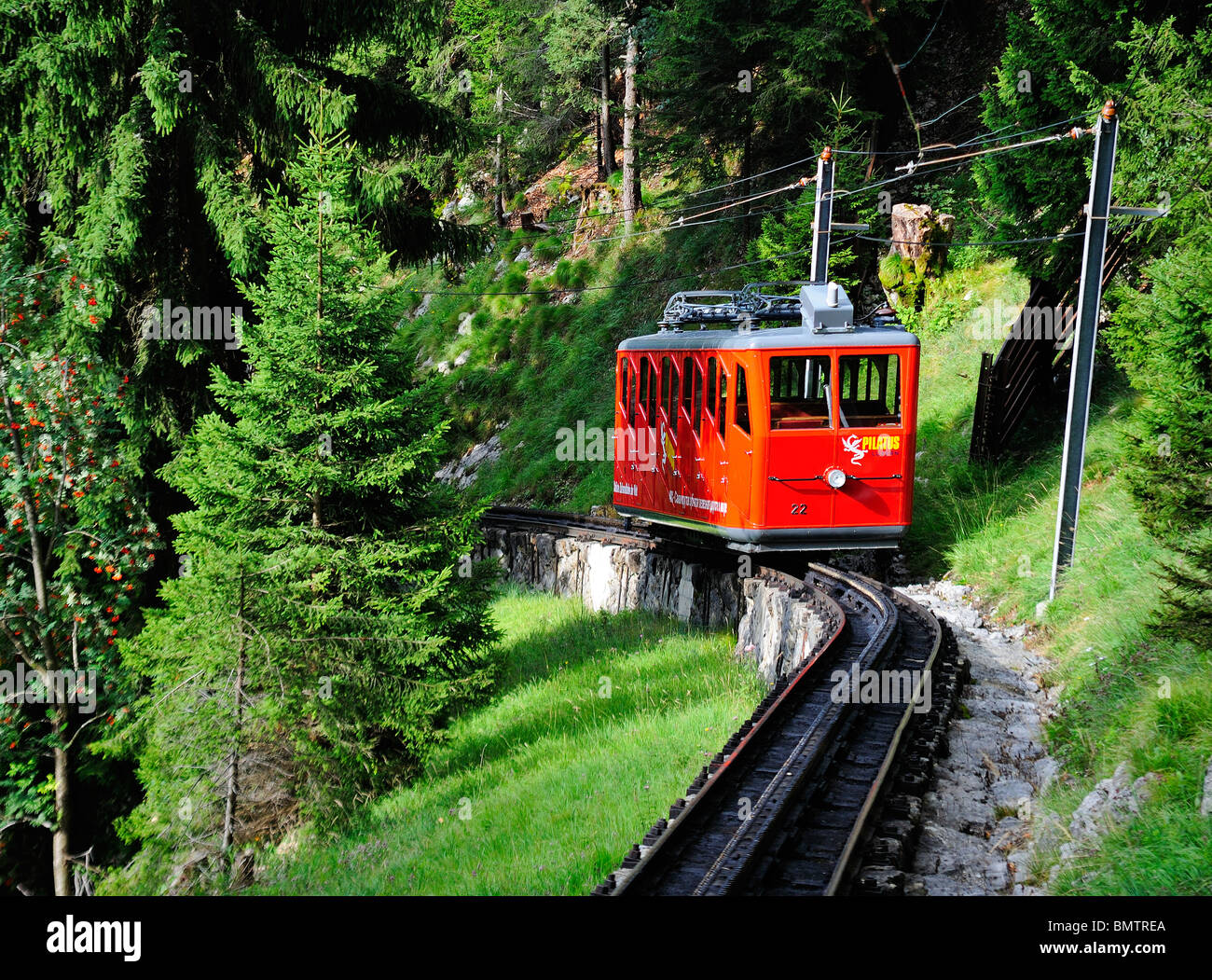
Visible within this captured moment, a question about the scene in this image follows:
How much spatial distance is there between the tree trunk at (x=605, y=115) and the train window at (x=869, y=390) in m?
25.4

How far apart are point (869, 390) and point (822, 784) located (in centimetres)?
664

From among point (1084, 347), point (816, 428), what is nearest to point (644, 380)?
point (816, 428)

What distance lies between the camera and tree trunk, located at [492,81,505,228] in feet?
130

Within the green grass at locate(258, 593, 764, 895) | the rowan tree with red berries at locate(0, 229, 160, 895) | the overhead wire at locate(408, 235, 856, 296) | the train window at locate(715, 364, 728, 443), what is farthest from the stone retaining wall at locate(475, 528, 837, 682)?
the overhead wire at locate(408, 235, 856, 296)

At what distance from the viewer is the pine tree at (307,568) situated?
10.0 meters

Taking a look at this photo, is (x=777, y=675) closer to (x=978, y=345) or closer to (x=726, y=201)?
(x=978, y=345)

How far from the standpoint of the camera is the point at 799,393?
42.1 feet

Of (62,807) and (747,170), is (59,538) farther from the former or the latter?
(747,170)

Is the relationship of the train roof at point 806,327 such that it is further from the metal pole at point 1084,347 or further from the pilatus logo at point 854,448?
the metal pole at point 1084,347

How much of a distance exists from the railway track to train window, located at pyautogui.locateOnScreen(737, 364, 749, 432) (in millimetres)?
2816

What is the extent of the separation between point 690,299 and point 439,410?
64.0 feet

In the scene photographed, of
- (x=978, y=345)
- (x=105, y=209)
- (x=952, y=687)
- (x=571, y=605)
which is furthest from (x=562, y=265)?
(x=952, y=687)

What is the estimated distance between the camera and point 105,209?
37.5 feet

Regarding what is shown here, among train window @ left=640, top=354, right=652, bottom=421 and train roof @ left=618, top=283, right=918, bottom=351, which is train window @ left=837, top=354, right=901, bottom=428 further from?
train window @ left=640, top=354, right=652, bottom=421
